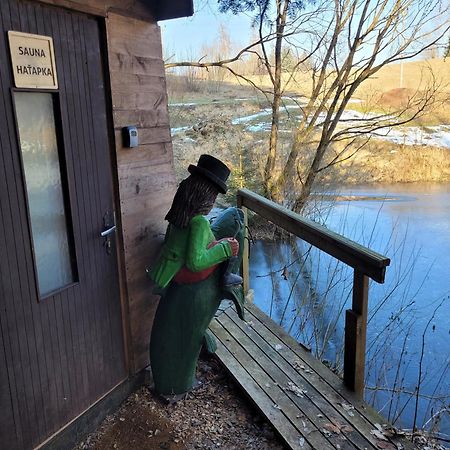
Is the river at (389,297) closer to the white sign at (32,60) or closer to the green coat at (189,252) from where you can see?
the green coat at (189,252)

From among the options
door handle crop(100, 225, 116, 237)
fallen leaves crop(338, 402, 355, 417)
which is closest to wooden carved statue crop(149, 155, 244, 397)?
door handle crop(100, 225, 116, 237)

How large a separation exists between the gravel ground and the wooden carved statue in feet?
0.36

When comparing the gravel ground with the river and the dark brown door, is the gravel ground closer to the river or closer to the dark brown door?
the dark brown door

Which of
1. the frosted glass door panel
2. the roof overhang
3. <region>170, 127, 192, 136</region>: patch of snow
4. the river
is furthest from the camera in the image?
<region>170, 127, 192, 136</region>: patch of snow

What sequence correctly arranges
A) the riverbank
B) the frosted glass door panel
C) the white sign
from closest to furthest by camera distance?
the white sign, the frosted glass door panel, the riverbank

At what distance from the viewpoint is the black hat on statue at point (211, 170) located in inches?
85.7

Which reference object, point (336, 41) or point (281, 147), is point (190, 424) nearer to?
point (336, 41)

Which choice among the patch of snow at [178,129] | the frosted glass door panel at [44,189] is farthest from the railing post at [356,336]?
the patch of snow at [178,129]

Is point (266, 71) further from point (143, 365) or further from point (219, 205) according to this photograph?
point (143, 365)

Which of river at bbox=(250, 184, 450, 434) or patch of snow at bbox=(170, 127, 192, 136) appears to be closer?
river at bbox=(250, 184, 450, 434)

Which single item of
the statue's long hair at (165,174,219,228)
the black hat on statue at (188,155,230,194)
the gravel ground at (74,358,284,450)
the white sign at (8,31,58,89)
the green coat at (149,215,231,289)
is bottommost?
the gravel ground at (74,358,284,450)

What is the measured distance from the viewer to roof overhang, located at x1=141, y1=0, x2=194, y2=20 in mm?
2369

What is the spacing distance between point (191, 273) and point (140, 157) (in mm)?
699

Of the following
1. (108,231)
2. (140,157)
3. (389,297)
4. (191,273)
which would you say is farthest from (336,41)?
(108,231)
